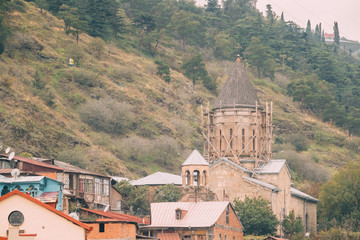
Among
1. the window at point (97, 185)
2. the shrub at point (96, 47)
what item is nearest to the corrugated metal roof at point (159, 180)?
the window at point (97, 185)

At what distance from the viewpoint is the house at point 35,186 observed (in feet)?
148

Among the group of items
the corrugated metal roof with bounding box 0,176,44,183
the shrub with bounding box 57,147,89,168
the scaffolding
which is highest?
the scaffolding

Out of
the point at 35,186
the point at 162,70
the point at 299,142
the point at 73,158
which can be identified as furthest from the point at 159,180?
the point at 162,70

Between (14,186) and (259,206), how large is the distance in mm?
20798

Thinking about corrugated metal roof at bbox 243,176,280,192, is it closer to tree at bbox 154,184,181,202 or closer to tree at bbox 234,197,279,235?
tree at bbox 234,197,279,235

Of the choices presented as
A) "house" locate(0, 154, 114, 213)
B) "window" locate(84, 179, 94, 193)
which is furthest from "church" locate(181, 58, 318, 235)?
"window" locate(84, 179, 94, 193)

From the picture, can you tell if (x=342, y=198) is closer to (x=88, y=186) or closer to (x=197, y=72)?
(x=88, y=186)

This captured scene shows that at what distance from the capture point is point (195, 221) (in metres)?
53.7

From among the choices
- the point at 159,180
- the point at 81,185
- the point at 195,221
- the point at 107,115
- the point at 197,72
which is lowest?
the point at 195,221

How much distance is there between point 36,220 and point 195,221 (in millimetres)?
20766

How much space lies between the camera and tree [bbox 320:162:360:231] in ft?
221

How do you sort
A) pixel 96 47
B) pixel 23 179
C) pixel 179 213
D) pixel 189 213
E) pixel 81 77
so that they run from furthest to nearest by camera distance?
pixel 96 47 → pixel 81 77 → pixel 189 213 → pixel 179 213 → pixel 23 179

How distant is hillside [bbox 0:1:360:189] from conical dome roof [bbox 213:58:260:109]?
1229 cm

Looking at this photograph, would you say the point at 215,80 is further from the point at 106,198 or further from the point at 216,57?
the point at 106,198
